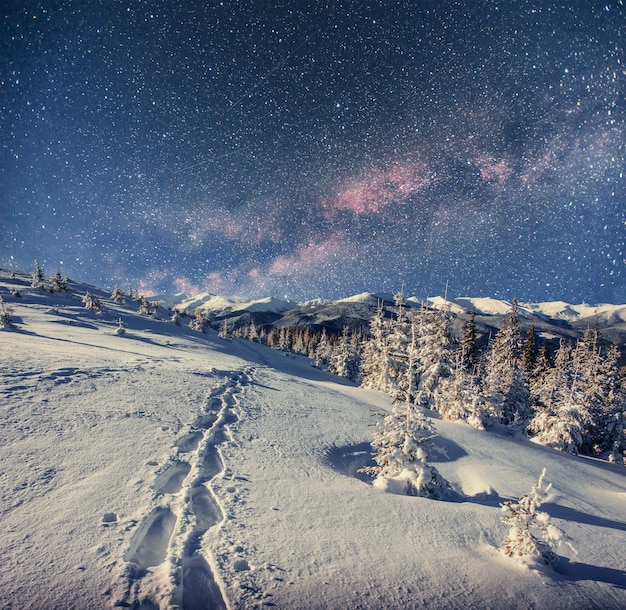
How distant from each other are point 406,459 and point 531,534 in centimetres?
287

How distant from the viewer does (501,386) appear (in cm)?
2595

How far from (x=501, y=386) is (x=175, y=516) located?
1129 inches

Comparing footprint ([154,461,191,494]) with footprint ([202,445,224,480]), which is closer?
footprint ([154,461,191,494])

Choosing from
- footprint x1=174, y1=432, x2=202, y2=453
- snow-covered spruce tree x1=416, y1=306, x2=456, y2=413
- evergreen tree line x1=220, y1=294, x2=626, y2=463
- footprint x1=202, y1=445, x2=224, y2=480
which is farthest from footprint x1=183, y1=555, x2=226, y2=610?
snow-covered spruce tree x1=416, y1=306, x2=456, y2=413

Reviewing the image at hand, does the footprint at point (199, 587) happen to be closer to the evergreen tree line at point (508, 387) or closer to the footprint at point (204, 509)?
the footprint at point (204, 509)

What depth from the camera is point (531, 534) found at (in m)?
4.40

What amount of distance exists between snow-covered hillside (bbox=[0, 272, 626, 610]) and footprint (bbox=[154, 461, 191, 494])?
30 mm

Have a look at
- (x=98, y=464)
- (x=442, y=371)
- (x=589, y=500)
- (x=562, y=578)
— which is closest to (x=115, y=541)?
(x=98, y=464)

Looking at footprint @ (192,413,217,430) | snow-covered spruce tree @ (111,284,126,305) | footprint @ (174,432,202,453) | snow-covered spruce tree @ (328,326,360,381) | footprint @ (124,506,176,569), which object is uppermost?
snow-covered spruce tree @ (111,284,126,305)

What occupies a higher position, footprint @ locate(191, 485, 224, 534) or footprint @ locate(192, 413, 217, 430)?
footprint @ locate(191, 485, 224, 534)

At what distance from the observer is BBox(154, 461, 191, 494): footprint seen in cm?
A: 519

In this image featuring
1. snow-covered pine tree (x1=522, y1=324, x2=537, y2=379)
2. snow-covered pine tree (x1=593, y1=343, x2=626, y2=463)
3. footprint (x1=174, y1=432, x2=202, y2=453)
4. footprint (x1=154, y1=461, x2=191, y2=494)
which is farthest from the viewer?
snow-covered pine tree (x1=522, y1=324, x2=537, y2=379)

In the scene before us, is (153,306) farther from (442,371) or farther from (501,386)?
(501,386)

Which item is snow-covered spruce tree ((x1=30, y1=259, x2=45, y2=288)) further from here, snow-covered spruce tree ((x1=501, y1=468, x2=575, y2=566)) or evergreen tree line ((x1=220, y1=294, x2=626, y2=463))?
snow-covered spruce tree ((x1=501, y1=468, x2=575, y2=566))
